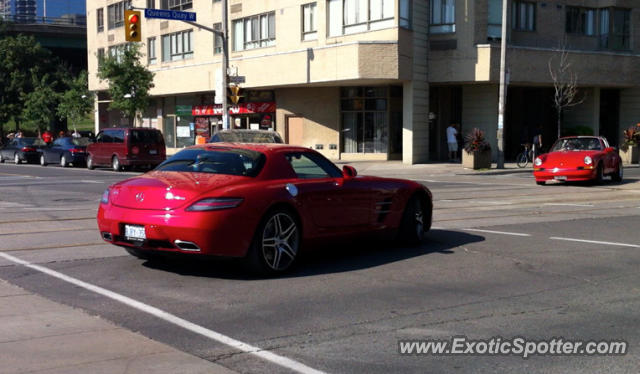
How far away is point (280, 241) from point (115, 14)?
49149mm

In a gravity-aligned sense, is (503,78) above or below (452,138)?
above

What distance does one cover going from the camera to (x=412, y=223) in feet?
32.4

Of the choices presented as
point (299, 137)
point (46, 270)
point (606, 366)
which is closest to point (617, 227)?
point (606, 366)

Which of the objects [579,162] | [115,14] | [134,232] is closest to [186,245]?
[134,232]

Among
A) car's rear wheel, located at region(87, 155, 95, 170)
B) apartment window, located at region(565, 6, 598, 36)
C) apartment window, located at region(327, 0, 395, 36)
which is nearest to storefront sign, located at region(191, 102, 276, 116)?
apartment window, located at region(327, 0, 395, 36)

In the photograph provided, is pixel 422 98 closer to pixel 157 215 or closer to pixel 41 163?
pixel 41 163

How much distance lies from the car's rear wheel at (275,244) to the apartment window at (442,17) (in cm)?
2821

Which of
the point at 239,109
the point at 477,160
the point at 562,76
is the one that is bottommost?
the point at 477,160

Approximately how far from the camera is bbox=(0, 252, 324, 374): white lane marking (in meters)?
4.94

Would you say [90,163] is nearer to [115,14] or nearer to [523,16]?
[523,16]

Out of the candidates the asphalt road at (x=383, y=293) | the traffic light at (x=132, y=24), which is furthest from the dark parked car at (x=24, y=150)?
the asphalt road at (x=383, y=293)

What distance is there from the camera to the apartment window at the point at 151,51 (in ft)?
161

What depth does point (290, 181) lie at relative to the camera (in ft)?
26.8

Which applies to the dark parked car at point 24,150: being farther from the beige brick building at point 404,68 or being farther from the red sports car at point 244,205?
the red sports car at point 244,205
